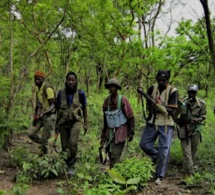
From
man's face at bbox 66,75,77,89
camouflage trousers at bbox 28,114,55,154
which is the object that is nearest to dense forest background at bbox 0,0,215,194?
camouflage trousers at bbox 28,114,55,154

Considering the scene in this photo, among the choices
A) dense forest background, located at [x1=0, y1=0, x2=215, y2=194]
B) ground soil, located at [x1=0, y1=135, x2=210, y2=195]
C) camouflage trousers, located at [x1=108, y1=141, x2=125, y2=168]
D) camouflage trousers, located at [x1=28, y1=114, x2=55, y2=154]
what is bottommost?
ground soil, located at [x1=0, y1=135, x2=210, y2=195]

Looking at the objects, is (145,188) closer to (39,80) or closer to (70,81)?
(70,81)

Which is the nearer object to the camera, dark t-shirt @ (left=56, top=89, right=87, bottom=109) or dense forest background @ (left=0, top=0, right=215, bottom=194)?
dark t-shirt @ (left=56, top=89, right=87, bottom=109)

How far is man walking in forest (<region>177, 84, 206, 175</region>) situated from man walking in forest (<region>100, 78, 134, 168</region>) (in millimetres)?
1307

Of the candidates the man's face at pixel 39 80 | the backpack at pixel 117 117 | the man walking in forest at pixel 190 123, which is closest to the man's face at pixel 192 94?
the man walking in forest at pixel 190 123

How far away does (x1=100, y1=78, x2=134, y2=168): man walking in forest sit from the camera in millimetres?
5320

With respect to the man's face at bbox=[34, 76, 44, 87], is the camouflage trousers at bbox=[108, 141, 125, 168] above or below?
below

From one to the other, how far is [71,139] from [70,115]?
0.43 m

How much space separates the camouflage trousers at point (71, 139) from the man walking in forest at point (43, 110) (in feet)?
1.81

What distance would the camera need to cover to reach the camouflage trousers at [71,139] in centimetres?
564

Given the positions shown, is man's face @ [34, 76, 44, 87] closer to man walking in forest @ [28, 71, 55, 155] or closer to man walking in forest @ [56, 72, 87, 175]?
man walking in forest @ [28, 71, 55, 155]

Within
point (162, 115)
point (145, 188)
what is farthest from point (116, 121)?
point (145, 188)

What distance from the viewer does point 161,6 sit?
16594 millimetres

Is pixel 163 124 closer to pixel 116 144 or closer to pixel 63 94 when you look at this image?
pixel 116 144
